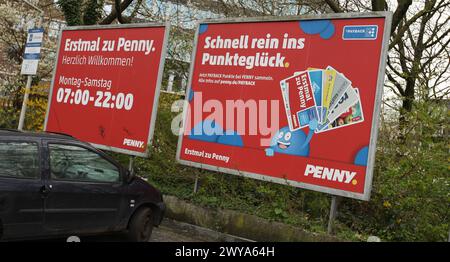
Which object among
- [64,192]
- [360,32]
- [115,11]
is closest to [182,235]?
[64,192]

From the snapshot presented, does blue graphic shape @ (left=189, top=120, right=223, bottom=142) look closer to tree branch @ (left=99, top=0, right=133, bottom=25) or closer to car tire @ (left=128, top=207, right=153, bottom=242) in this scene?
car tire @ (left=128, top=207, right=153, bottom=242)

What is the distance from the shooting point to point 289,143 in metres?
7.50

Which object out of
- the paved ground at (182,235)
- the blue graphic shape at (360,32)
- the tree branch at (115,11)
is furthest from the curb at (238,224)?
the tree branch at (115,11)

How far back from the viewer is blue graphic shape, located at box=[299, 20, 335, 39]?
7.40 meters

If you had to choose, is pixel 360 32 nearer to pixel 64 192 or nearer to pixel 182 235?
pixel 182 235

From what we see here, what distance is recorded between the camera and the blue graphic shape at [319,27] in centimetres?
740

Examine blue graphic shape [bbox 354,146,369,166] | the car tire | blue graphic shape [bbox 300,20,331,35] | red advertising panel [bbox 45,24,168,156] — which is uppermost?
blue graphic shape [bbox 300,20,331,35]

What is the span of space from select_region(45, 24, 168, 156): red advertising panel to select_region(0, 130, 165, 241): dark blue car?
2.44 metres

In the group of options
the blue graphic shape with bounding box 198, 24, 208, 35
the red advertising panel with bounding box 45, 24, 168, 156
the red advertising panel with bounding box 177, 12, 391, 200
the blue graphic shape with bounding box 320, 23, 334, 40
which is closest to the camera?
the red advertising panel with bounding box 177, 12, 391, 200

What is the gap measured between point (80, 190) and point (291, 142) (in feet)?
10.5

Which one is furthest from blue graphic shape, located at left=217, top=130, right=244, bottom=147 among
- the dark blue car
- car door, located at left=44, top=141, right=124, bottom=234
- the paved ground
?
car door, located at left=44, top=141, right=124, bottom=234

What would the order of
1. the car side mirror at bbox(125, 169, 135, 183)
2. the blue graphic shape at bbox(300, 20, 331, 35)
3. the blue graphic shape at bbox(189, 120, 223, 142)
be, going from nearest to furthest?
the car side mirror at bbox(125, 169, 135, 183)
the blue graphic shape at bbox(300, 20, 331, 35)
the blue graphic shape at bbox(189, 120, 223, 142)

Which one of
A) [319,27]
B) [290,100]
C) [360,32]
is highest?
[319,27]
